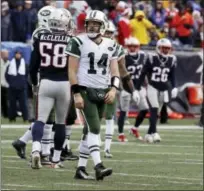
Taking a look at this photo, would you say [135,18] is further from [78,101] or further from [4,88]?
[78,101]

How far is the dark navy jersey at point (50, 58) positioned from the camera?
10531 mm

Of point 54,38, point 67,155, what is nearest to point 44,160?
point 67,155

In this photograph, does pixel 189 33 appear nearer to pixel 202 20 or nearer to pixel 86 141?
pixel 202 20

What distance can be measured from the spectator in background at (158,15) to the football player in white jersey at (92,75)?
588 inches

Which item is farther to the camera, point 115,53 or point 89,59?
point 115,53

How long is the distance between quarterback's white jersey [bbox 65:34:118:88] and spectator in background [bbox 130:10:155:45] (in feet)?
41.3

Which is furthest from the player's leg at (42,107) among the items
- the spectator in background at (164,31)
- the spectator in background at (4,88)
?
the spectator in background at (164,31)

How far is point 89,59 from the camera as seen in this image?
Answer: 988cm

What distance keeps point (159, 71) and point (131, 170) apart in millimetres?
5034

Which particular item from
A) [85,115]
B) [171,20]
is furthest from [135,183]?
[171,20]

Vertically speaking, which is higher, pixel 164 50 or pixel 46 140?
pixel 164 50

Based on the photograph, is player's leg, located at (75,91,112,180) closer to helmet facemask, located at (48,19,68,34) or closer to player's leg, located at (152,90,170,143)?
helmet facemask, located at (48,19,68,34)

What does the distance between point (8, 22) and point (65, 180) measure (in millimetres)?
12006

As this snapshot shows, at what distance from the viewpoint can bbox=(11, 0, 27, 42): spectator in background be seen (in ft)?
71.3
